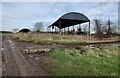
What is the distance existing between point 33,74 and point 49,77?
654mm

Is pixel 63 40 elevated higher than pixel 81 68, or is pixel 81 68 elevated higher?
pixel 63 40

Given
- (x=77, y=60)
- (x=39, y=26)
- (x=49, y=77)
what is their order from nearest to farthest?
(x=49, y=77) < (x=77, y=60) < (x=39, y=26)

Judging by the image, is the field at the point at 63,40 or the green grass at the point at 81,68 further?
the field at the point at 63,40

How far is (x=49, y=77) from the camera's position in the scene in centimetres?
665

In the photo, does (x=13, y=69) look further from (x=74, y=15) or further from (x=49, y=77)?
(x=74, y=15)

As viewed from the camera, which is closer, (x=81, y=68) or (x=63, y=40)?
(x=81, y=68)

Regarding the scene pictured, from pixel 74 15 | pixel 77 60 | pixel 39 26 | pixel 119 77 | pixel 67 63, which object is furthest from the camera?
pixel 39 26

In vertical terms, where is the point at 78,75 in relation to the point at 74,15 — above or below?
below

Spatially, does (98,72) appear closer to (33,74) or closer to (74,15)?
(33,74)

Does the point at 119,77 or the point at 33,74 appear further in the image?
the point at 119,77

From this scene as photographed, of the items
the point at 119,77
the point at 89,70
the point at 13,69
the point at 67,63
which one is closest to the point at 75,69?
the point at 89,70

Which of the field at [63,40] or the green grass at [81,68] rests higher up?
the field at [63,40]

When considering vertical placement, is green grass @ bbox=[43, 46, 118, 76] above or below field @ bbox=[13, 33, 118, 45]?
below

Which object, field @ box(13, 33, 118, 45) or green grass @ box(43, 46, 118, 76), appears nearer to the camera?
green grass @ box(43, 46, 118, 76)
